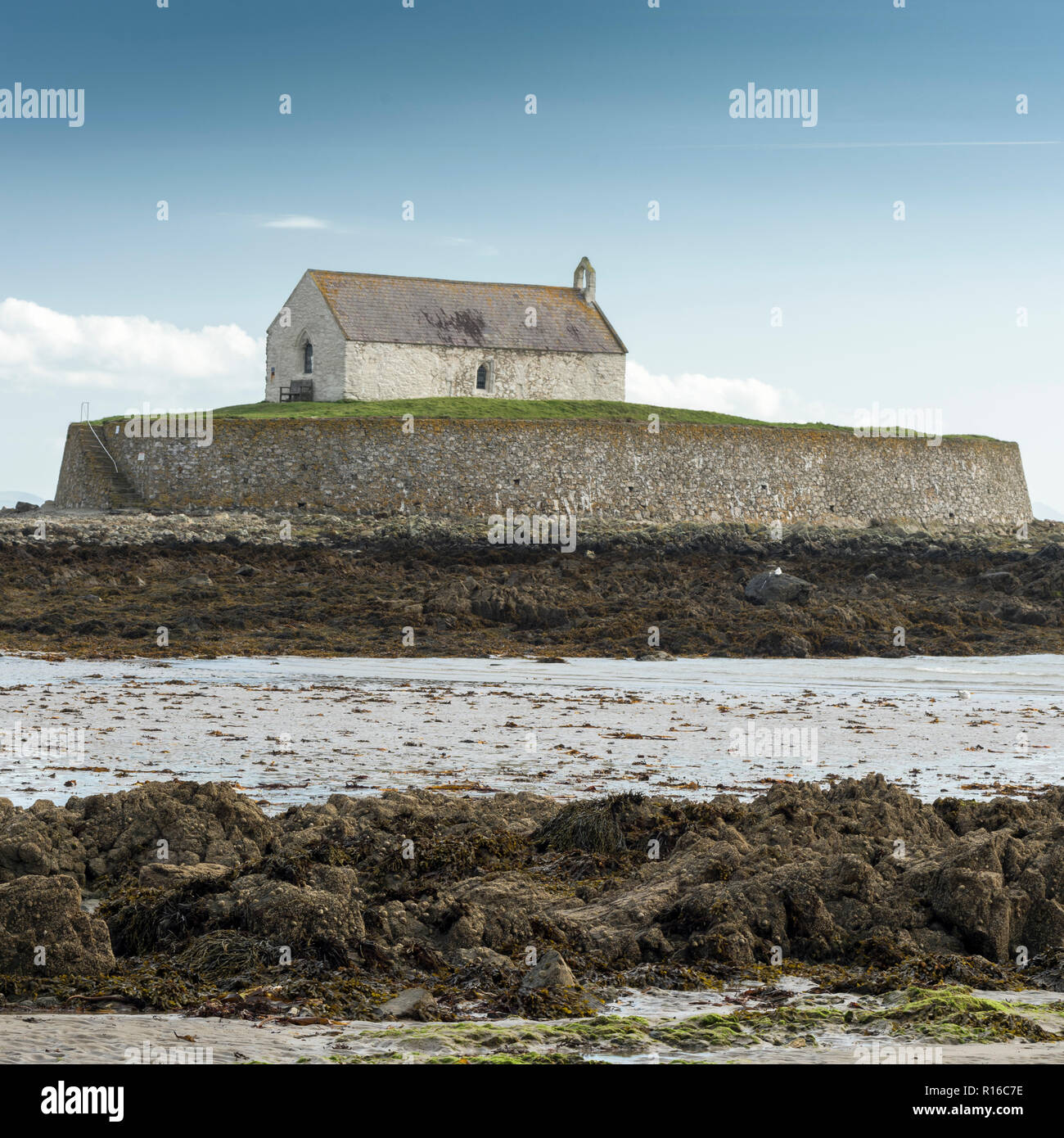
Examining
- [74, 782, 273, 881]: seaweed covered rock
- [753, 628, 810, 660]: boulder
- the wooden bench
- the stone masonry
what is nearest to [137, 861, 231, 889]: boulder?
[74, 782, 273, 881]: seaweed covered rock

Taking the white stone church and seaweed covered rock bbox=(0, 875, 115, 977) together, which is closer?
seaweed covered rock bbox=(0, 875, 115, 977)

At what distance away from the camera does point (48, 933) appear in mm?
5770

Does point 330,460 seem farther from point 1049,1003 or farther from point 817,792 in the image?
point 1049,1003

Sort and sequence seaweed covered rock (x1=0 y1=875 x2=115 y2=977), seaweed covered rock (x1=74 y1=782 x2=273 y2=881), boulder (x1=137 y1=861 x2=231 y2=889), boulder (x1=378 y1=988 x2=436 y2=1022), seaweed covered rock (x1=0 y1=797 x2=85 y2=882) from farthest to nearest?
seaweed covered rock (x1=74 y1=782 x2=273 y2=881), seaweed covered rock (x1=0 y1=797 x2=85 y2=882), boulder (x1=137 y1=861 x2=231 y2=889), seaweed covered rock (x1=0 y1=875 x2=115 y2=977), boulder (x1=378 y1=988 x2=436 y2=1022)

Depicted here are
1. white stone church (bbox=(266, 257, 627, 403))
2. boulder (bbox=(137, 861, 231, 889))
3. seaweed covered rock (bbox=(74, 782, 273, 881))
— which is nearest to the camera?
boulder (bbox=(137, 861, 231, 889))

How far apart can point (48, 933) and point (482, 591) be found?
17.5m

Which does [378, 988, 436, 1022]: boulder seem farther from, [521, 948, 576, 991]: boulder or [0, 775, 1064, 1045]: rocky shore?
[521, 948, 576, 991]: boulder

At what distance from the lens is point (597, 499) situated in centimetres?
4178

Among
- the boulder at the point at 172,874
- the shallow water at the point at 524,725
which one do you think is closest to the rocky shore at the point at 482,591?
the shallow water at the point at 524,725

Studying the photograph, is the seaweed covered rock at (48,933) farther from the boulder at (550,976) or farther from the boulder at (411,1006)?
the boulder at (550,976)

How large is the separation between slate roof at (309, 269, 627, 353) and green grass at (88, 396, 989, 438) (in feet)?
9.50

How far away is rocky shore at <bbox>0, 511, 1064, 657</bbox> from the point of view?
2014 centimetres

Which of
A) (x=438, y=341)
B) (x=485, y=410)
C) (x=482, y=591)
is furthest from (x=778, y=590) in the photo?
(x=438, y=341)
